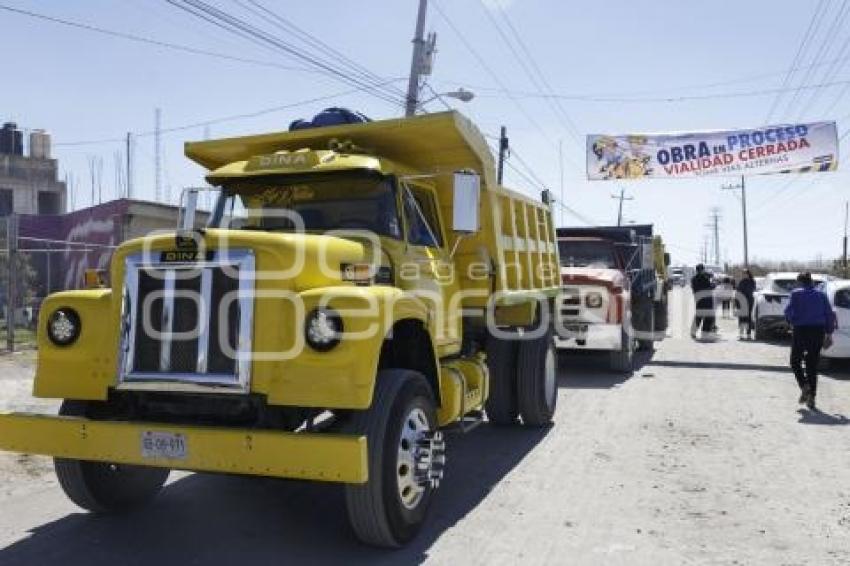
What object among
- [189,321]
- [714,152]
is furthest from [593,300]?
[714,152]

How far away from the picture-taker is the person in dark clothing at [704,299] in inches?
810

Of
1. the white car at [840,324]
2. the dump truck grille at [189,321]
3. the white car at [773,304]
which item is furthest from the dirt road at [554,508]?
the white car at [773,304]

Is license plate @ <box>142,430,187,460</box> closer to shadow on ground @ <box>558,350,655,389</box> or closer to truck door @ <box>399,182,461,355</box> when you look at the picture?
truck door @ <box>399,182,461,355</box>

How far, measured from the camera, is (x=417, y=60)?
21109mm

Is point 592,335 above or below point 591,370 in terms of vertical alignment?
above

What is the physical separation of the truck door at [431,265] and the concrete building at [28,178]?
173 feet

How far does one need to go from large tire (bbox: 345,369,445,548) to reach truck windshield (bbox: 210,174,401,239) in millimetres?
1408

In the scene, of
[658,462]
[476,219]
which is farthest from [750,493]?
[476,219]

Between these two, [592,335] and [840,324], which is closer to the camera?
[592,335]

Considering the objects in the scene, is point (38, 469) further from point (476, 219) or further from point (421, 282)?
point (476, 219)

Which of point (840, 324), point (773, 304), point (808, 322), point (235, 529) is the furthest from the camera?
point (773, 304)

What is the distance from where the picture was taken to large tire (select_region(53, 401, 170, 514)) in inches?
217

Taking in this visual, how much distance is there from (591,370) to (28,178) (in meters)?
51.2

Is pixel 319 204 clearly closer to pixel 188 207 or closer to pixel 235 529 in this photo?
pixel 188 207
